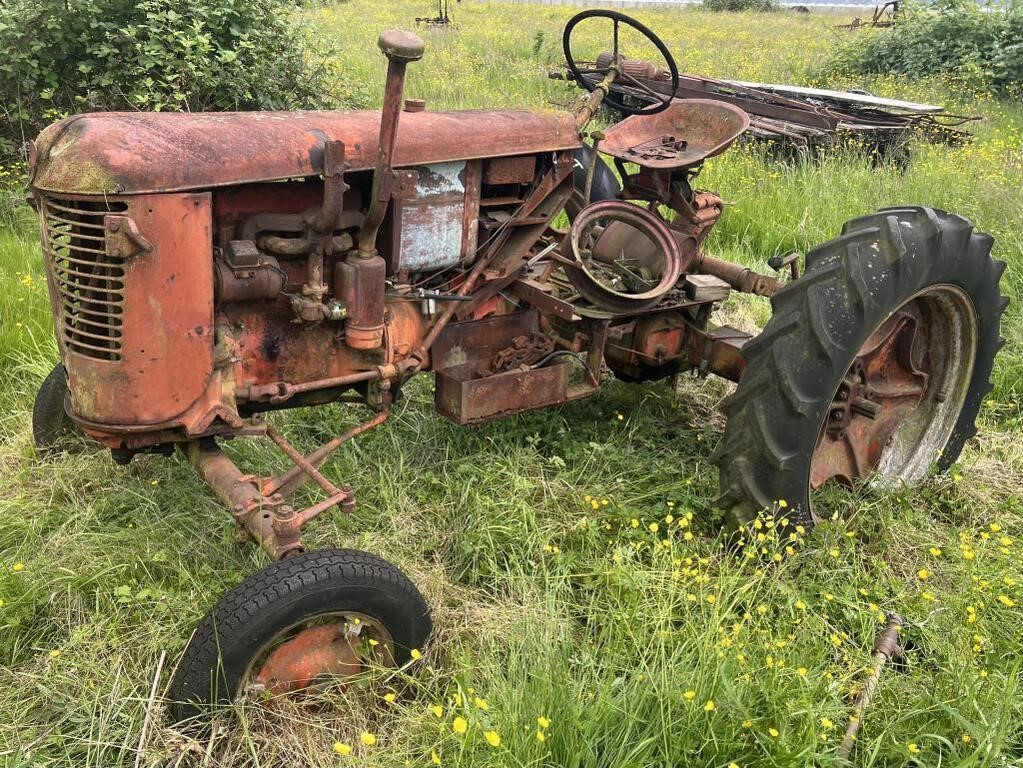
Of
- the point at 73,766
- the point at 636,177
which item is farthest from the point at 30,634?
the point at 636,177

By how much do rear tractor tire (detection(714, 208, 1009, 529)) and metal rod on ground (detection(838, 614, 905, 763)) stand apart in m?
0.44

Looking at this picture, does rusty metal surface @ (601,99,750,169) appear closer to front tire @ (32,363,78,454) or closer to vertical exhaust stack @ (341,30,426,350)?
vertical exhaust stack @ (341,30,426,350)

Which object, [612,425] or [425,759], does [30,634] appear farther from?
[612,425]

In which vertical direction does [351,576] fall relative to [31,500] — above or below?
above

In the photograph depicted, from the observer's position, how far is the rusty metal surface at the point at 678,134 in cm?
338

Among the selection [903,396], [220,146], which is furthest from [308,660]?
[903,396]

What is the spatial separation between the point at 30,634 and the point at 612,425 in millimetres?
2340

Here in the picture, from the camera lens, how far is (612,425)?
3.86m

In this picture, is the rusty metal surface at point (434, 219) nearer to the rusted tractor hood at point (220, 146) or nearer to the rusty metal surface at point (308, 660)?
the rusted tractor hood at point (220, 146)

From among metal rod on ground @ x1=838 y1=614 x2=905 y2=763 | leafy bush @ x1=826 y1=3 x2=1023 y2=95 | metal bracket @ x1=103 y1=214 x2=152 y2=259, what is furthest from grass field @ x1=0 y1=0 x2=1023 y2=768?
leafy bush @ x1=826 y1=3 x2=1023 y2=95

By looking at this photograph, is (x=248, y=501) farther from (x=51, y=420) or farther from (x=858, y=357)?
(x=858, y=357)

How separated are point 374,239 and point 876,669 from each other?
1890mm

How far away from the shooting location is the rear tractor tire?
109 inches

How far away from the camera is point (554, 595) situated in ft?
8.79
